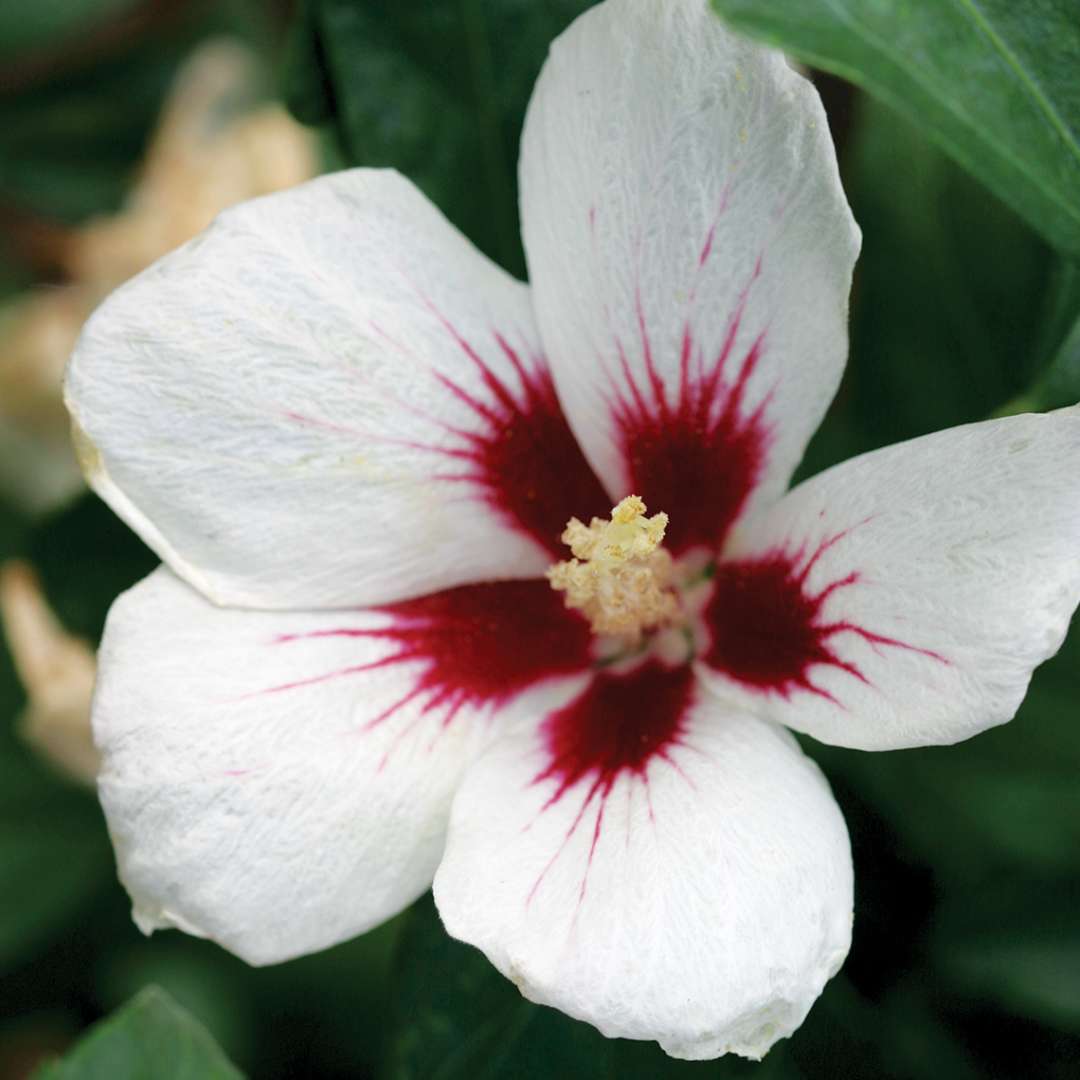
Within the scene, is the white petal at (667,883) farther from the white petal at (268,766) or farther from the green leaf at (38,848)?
→ the green leaf at (38,848)

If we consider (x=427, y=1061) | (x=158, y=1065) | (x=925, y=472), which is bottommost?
(x=427, y=1061)

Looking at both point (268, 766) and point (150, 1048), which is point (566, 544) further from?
point (150, 1048)

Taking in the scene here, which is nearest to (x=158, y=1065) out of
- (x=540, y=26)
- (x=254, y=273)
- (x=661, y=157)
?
(x=254, y=273)

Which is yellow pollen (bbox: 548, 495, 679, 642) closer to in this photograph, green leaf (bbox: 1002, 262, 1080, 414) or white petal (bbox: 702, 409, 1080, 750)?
white petal (bbox: 702, 409, 1080, 750)

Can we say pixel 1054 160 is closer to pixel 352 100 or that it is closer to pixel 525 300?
pixel 525 300

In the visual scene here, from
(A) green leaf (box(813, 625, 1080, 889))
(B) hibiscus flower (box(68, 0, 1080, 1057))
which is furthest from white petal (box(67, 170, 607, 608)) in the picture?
(A) green leaf (box(813, 625, 1080, 889))

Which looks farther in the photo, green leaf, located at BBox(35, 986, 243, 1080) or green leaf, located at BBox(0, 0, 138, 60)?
green leaf, located at BBox(0, 0, 138, 60)
